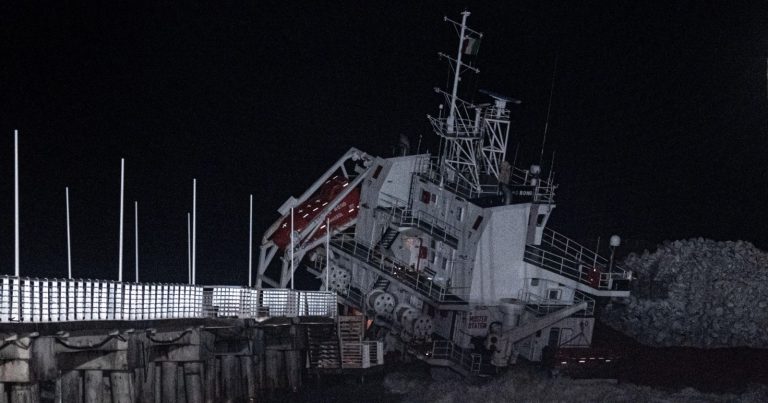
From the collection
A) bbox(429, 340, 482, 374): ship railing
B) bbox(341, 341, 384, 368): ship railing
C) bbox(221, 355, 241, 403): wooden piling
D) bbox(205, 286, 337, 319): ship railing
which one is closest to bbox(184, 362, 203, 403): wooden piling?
bbox(205, 286, 337, 319): ship railing

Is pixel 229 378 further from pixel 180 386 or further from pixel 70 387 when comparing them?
pixel 70 387

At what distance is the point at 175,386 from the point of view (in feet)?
140

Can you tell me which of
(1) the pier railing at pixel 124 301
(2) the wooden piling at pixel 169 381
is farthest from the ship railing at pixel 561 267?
(2) the wooden piling at pixel 169 381

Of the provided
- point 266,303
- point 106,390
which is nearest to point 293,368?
point 266,303

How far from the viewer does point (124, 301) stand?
3812cm

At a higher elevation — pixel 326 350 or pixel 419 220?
pixel 419 220

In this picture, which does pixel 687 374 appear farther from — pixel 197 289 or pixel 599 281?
pixel 197 289

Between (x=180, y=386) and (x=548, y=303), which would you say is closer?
(x=180, y=386)

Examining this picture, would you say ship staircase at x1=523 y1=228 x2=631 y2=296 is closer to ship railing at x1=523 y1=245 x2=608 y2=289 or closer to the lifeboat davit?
ship railing at x1=523 y1=245 x2=608 y2=289

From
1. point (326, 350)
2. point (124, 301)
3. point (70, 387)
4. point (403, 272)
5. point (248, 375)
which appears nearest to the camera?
point (70, 387)

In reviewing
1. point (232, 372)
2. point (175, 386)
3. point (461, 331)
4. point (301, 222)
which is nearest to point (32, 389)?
point (175, 386)

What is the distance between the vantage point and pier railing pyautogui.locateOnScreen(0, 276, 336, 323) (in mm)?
32938

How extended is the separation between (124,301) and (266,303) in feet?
52.7

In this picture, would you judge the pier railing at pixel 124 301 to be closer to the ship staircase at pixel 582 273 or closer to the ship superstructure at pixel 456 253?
the ship superstructure at pixel 456 253
